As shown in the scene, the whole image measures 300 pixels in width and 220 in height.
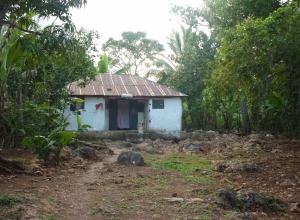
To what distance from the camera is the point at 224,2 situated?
11.9 metres

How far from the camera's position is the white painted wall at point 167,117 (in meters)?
19.2

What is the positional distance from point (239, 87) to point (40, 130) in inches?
243

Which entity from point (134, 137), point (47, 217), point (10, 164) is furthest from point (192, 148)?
point (47, 217)

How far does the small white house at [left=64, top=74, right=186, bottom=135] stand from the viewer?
1856 centimetres

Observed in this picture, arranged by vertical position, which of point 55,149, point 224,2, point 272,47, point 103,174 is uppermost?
point 224,2

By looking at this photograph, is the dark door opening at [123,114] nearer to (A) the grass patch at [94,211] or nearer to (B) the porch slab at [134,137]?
(B) the porch slab at [134,137]

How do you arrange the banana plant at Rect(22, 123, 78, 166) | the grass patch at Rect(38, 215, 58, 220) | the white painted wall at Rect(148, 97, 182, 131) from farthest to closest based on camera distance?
1. the white painted wall at Rect(148, 97, 182, 131)
2. the banana plant at Rect(22, 123, 78, 166)
3. the grass patch at Rect(38, 215, 58, 220)

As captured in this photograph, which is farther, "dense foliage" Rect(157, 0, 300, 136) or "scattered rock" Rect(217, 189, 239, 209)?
"dense foliage" Rect(157, 0, 300, 136)

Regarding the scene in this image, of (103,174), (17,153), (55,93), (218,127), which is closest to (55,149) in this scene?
(103,174)

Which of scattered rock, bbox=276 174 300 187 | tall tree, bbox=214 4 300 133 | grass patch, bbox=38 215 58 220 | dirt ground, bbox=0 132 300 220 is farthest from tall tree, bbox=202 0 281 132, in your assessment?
grass patch, bbox=38 215 58 220

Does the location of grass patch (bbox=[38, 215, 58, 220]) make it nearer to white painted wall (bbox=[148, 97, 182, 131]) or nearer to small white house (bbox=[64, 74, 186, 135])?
small white house (bbox=[64, 74, 186, 135])

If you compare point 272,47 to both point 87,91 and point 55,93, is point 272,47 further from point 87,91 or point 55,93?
point 87,91

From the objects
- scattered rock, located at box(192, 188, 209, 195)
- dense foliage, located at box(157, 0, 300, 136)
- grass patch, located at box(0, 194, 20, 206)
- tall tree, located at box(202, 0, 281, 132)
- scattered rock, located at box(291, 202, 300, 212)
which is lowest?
scattered rock, located at box(291, 202, 300, 212)

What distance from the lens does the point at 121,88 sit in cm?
1948
